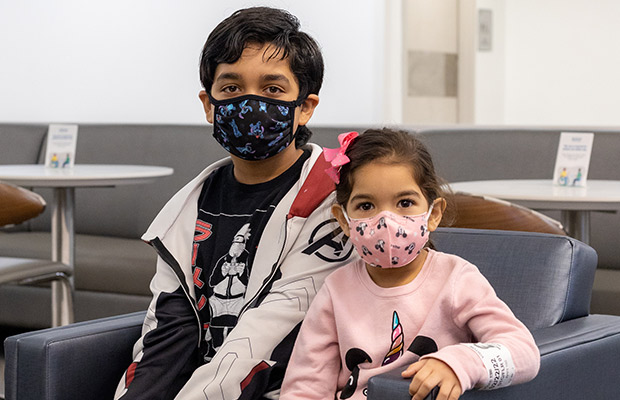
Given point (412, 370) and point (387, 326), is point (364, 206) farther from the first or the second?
point (412, 370)

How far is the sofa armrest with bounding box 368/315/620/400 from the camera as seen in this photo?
1263 mm

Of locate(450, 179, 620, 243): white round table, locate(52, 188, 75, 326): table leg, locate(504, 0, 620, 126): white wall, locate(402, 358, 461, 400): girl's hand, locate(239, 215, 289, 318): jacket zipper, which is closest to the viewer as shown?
locate(402, 358, 461, 400): girl's hand

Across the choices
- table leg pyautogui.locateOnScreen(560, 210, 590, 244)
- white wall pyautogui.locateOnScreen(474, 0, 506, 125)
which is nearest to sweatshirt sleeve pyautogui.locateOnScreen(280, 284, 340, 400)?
table leg pyautogui.locateOnScreen(560, 210, 590, 244)

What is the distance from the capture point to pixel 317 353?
4.87 ft

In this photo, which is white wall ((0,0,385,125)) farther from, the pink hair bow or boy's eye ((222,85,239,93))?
the pink hair bow

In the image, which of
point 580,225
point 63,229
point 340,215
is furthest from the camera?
point 63,229

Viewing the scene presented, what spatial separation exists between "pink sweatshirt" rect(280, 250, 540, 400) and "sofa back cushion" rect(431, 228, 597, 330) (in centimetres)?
21

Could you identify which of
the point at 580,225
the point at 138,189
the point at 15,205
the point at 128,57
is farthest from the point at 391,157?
the point at 128,57

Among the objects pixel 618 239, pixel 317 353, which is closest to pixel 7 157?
pixel 618 239

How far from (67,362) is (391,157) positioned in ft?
2.16

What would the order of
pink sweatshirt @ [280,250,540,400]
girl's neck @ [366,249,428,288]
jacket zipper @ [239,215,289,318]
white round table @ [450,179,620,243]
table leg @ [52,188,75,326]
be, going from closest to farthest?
pink sweatshirt @ [280,250,540,400] → girl's neck @ [366,249,428,288] → jacket zipper @ [239,215,289,318] → white round table @ [450,179,620,243] → table leg @ [52,188,75,326]

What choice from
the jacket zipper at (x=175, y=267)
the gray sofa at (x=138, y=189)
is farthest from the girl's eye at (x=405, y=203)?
the gray sofa at (x=138, y=189)

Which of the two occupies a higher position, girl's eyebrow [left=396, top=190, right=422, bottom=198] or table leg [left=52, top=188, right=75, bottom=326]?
girl's eyebrow [left=396, top=190, right=422, bottom=198]

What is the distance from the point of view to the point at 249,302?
5.29ft
